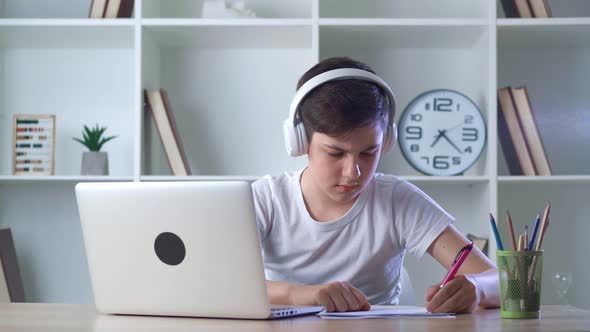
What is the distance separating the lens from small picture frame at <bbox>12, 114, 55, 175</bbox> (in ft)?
9.55

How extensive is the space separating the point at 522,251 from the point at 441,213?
1.88 ft

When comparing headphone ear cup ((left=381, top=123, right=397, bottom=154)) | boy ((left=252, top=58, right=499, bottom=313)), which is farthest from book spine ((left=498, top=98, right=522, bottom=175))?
headphone ear cup ((left=381, top=123, right=397, bottom=154))

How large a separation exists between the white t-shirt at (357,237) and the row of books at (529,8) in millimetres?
1100

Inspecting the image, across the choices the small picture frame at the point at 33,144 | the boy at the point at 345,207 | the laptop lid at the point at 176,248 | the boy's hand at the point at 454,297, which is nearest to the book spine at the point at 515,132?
the boy at the point at 345,207

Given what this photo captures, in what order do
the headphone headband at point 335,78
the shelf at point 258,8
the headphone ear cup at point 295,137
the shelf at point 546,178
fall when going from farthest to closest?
the shelf at point 258,8, the shelf at point 546,178, the headphone ear cup at point 295,137, the headphone headband at point 335,78

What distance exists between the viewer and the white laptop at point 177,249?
126 cm

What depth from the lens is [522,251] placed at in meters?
1.34

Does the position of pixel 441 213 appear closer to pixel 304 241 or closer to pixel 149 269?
pixel 304 241

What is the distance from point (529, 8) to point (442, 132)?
51cm

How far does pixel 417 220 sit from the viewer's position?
1.91 m

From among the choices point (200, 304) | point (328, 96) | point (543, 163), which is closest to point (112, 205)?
point (200, 304)

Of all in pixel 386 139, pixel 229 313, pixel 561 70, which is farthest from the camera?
pixel 561 70

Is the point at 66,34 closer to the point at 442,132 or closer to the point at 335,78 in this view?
the point at 442,132

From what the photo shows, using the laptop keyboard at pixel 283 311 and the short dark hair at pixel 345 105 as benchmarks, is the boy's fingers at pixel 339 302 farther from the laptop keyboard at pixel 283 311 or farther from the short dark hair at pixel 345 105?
the short dark hair at pixel 345 105
